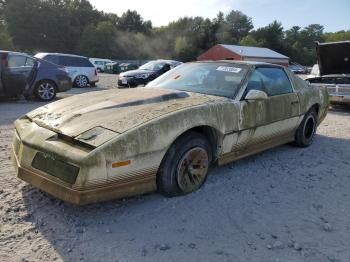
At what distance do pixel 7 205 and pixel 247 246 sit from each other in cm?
217

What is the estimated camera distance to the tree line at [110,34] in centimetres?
5950

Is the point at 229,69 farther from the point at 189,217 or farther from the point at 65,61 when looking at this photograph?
the point at 65,61

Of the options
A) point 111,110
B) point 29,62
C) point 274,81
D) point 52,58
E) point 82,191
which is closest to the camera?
point 82,191

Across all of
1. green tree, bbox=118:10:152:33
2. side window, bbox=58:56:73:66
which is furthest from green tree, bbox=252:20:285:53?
side window, bbox=58:56:73:66

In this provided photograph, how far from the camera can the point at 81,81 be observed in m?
15.2

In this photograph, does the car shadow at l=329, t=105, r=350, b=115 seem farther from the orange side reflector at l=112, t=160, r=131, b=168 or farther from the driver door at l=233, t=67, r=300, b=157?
the orange side reflector at l=112, t=160, r=131, b=168

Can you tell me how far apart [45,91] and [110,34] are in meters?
57.7

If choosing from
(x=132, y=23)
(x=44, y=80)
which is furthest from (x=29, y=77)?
(x=132, y=23)

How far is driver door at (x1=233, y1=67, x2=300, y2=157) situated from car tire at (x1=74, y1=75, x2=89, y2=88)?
11356mm

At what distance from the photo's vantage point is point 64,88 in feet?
35.1

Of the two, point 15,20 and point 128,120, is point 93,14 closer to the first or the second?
point 15,20

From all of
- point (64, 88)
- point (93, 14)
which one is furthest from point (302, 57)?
point (64, 88)

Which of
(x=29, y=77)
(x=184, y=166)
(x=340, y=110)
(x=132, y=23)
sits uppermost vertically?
(x=132, y=23)

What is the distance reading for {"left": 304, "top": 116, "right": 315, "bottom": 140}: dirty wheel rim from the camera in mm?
5753
